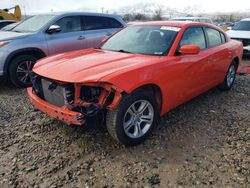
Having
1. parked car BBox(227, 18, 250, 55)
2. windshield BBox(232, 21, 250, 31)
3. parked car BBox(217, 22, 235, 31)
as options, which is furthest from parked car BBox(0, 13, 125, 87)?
parked car BBox(217, 22, 235, 31)

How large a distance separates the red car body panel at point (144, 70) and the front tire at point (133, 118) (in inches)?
4.9

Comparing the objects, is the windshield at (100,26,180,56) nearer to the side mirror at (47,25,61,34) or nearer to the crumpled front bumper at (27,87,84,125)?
the crumpled front bumper at (27,87,84,125)

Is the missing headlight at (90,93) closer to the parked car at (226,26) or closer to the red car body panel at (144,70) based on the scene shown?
the red car body panel at (144,70)

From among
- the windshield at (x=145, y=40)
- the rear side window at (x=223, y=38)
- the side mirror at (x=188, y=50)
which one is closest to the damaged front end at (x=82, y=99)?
the windshield at (x=145, y=40)

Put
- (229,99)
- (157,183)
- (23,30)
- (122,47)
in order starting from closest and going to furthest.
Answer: (157,183) → (122,47) → (229,99) → (23,30)

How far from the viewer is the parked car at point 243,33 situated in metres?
9.51

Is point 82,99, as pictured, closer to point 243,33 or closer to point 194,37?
point 194,37

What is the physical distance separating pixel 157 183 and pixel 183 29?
246cm

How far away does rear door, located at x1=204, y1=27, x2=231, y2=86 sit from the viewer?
15.2 feet

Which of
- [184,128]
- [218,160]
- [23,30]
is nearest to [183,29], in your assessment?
[184,128]

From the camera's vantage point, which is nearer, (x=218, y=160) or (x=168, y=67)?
(x=218, y=160)

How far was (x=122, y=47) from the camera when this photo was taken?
414 cm

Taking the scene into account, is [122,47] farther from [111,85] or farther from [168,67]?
[111,85]

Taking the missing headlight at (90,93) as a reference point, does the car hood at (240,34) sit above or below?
below
